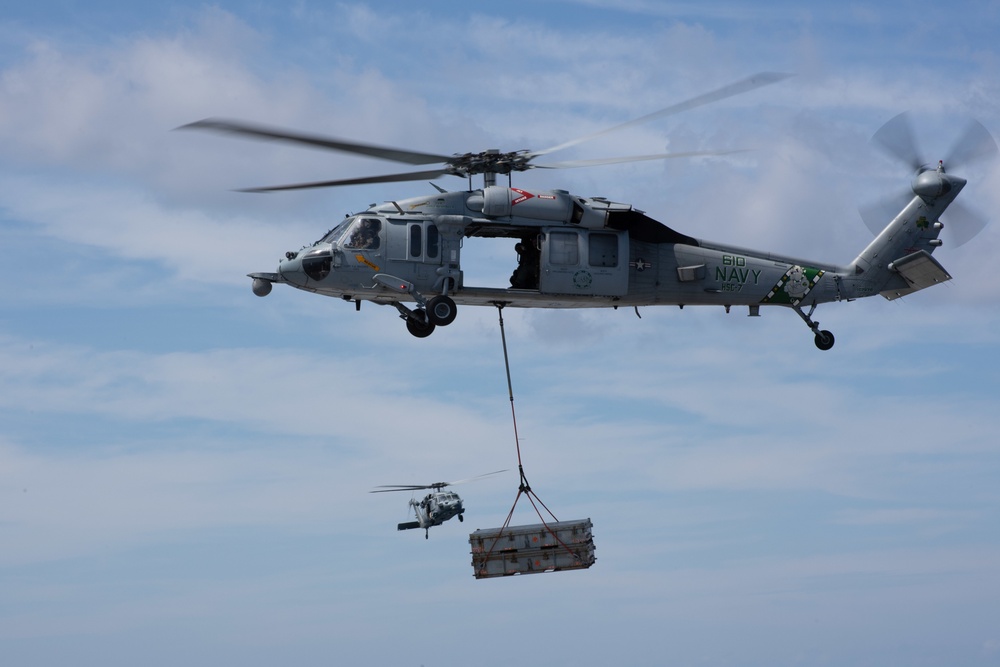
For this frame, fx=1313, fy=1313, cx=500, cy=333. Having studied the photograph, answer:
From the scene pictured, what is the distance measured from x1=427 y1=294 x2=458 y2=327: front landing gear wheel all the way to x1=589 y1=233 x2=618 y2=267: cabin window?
3359 mm

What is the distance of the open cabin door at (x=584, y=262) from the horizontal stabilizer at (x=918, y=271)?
7.60 m

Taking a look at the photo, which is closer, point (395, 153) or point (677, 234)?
point (395, 153)

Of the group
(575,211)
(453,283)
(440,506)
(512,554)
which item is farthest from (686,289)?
(440,506)

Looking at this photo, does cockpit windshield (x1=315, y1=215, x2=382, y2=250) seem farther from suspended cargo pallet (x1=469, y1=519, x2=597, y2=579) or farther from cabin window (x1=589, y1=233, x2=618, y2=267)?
suspended cargo pallet (x1=469, y1=519, x2=597, y2=579)

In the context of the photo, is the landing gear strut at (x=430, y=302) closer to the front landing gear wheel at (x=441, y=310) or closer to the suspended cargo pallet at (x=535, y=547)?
the front landing gear wheel at (x=441, y=310)

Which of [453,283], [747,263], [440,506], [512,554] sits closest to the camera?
[512,554]

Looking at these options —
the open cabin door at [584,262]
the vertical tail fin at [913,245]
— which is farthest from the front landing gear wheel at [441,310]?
the vertical tail fin at [913,245]

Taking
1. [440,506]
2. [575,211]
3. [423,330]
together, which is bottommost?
[423,330]

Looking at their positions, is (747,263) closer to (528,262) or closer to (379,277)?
(528,262)

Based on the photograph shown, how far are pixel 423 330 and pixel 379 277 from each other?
180 cm

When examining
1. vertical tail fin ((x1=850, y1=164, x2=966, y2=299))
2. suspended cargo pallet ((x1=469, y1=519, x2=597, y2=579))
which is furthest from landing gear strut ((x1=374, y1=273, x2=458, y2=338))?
vertical tail fin ((x1=850, y1=164, x2=966, y2=299))

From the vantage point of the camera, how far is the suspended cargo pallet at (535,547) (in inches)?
1060

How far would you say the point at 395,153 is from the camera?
27.1 m

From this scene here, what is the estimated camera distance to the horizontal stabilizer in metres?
32.5
